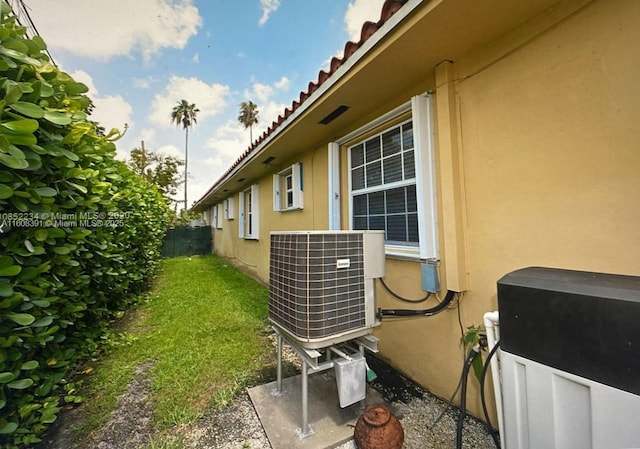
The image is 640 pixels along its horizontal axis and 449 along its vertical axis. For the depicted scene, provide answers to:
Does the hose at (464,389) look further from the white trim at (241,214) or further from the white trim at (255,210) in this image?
the white trim at (241,214)

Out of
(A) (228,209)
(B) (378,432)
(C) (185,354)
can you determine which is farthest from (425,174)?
(A) (228,209)

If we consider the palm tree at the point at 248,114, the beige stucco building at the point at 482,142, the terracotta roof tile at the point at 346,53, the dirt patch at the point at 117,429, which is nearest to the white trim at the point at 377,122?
the beige stucco building at the point at 482,142

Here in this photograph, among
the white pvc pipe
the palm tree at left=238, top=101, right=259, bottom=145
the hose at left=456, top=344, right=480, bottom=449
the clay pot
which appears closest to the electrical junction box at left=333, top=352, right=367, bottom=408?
the clay pot

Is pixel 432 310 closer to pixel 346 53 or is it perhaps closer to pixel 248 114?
pixel 346 53

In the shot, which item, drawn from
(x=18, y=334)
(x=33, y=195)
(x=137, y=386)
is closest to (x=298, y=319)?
(x=18, y=334)

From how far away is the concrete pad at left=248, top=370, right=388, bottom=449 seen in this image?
6.20ft

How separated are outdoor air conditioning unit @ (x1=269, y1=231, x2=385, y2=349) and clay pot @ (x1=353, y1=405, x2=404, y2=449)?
522mm

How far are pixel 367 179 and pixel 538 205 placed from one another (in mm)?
1856

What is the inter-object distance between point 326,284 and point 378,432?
102cm

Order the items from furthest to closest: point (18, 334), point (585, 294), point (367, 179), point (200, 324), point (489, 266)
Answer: point (200, 324), point (367, 179), point (489, 266), point (18, 334), point (585, 294)

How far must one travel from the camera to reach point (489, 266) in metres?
2.01

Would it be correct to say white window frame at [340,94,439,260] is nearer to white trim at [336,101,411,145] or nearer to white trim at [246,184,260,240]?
white trim at [336,101,411,145]

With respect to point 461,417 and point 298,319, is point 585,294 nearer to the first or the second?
point 461,417

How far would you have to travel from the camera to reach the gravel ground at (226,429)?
1867mm
